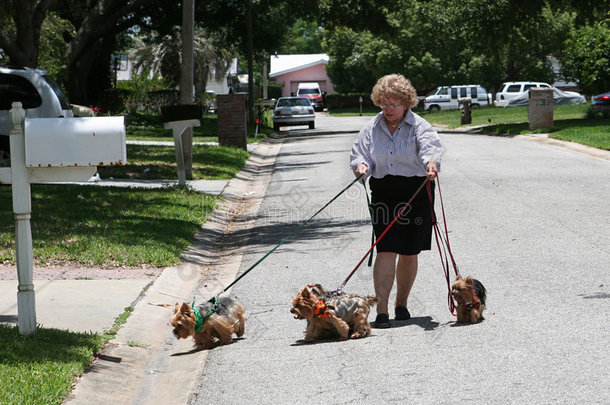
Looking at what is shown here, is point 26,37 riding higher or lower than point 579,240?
higher

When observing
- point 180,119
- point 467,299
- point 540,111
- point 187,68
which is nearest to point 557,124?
point 540,111

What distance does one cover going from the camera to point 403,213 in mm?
6668

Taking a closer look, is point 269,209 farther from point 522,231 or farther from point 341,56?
point 341,56

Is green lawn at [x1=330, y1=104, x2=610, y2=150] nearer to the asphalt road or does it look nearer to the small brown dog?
the asphalt road

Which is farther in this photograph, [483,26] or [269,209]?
[483,26]

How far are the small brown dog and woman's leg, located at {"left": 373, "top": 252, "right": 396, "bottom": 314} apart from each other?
102 cm

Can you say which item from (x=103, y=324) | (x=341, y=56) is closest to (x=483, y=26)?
(x=103, y=324)

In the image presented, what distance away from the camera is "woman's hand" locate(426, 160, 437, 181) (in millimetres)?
6437

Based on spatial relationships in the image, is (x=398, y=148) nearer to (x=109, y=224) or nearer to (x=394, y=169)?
(x=394, y=169)

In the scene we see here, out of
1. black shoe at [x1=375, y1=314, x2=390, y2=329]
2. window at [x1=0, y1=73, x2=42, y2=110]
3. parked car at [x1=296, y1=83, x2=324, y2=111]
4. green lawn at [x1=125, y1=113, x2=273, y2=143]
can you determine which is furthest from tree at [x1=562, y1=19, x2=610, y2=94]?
parked car at [x1=296, y1=83, x2=324, y2=111]

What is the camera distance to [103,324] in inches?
275

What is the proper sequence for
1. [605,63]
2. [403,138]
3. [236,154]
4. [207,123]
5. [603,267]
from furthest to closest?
[207,123] < [605,63] < [236,154] < [603,267] < [403,138]

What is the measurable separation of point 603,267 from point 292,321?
3218 mm

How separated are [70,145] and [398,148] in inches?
91.7
